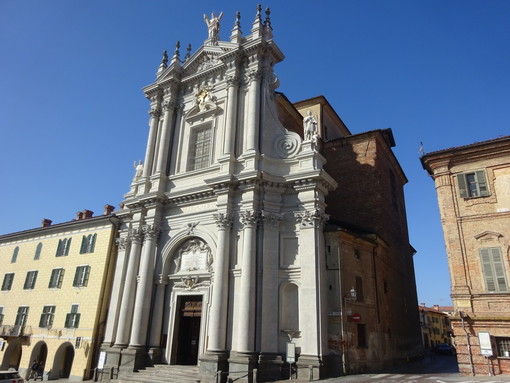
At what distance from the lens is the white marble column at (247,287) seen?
16.5 meters

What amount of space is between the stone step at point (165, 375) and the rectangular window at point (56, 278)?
34.4 ft

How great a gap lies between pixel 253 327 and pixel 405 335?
14.0 meters

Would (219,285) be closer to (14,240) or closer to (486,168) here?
(486,168)

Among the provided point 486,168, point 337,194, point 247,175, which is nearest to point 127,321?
point 247,175

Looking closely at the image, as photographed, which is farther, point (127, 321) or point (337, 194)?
point (337, 194)

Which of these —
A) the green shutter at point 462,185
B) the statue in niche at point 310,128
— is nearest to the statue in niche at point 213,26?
the statue in niche at point 310,128

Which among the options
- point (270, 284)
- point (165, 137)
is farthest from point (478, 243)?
point (165, 137)

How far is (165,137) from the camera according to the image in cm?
2409

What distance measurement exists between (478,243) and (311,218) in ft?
23.6

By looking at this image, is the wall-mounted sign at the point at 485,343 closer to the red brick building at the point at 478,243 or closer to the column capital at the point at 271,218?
the red brick building at the point at 478,243

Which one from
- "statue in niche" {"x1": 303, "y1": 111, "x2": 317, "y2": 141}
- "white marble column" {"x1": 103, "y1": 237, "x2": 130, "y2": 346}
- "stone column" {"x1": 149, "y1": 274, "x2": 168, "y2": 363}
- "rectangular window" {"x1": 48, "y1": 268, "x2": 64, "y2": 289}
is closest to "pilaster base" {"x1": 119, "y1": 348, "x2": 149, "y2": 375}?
"stone column" {"x1": 149, "y1": 274, "x2": 168, "y2": 363}

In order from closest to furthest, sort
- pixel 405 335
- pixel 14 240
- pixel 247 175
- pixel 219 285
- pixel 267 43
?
pixel 219 285
pixel 247 175
pixel 267 43
pixel 405 335
pixel 14 240

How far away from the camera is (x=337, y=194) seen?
26.5 m

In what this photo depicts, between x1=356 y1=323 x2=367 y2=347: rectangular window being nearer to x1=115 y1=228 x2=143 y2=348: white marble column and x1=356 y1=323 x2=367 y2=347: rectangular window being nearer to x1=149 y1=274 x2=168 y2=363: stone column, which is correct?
x1=149 y1=274 x2=168 y2=363: stone column
